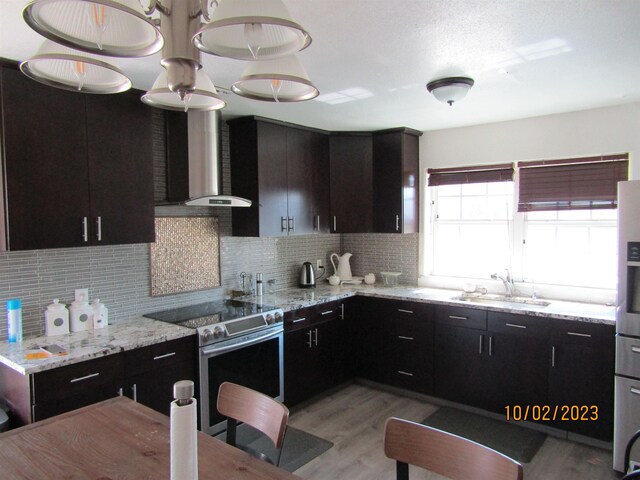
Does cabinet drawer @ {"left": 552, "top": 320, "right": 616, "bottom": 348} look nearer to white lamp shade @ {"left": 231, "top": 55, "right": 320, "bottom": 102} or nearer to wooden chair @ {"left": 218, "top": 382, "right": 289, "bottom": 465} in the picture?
wooden chair @ {"left": 218, "top": 382, "right": 289, "bottom": 465}

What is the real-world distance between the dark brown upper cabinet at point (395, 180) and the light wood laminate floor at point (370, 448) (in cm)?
159

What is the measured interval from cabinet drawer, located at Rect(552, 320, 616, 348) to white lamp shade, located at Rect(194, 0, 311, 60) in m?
2.83

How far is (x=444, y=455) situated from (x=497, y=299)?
2680 mm

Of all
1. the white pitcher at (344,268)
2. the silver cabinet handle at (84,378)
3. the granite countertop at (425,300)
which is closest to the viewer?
the silver cabinet handle at (84,378)

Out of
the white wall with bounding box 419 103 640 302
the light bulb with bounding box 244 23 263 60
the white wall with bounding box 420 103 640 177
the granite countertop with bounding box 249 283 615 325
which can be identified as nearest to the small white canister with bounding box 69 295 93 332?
the granite countertop with bounding box 249 283 615 325

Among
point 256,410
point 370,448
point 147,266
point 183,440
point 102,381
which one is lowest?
point 370,448

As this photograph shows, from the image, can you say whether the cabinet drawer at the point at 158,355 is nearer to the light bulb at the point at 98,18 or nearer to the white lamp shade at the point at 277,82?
the white lamp shade at the point at 277,82

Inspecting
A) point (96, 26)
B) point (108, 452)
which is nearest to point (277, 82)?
point (96, 26)

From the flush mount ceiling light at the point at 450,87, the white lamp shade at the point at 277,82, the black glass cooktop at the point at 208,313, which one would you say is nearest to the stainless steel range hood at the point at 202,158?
the black glass cooktop at the point at 208,313

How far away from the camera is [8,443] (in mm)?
1524

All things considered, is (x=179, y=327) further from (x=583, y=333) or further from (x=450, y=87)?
(x=583, y=333)

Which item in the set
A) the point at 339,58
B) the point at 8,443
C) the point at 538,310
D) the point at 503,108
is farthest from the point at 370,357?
the point at 8,443

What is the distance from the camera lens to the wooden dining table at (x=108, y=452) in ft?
4.41

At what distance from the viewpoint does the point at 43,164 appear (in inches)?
95.8
